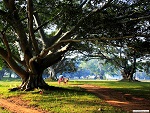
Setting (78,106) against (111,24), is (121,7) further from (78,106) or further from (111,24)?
(78,106)

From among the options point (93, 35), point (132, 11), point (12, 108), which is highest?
point (132, 11)

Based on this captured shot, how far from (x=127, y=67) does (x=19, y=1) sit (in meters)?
34.6

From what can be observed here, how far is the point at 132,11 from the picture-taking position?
17906 mm

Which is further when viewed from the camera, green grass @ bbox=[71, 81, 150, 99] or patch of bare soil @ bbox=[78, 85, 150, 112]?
green grass @ bbox=[71, 81, 150, 99]

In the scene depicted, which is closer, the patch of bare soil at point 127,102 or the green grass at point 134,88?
the patch of bare soil at point 127,102

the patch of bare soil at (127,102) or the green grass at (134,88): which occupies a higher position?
the green grass at (134,88)

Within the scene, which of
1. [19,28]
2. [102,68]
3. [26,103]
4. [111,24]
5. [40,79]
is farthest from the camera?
[102,68]

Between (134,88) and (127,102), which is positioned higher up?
(134,88)

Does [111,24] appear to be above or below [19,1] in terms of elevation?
below

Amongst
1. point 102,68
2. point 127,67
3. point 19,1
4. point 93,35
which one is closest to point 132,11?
point 93,35

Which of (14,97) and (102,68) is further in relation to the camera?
(102,68)

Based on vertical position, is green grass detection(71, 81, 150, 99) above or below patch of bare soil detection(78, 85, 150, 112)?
above

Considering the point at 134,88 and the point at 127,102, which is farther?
the point at 134,88

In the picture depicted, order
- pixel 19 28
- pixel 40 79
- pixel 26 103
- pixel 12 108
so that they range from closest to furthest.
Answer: pixel 12 108 < pixel 26 103 < pixel 19 28 < pixel 40 79
